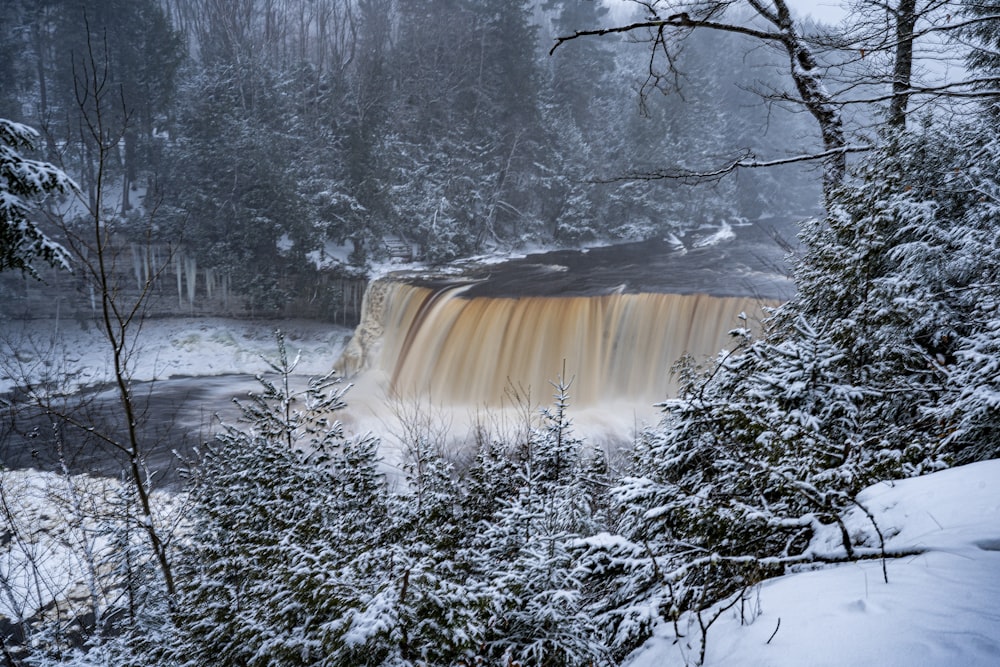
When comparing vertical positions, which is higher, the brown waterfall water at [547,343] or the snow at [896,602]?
the snow at [896,602]

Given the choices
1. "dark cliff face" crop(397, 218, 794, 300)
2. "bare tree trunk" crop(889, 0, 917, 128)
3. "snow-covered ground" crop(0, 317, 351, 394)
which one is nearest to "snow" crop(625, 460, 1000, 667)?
"bare tree trunk" crop(889, 0, 917, 128)

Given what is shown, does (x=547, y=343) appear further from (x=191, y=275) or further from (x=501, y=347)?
(x=191, y=275)

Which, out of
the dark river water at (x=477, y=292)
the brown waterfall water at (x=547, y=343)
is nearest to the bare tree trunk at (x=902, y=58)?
the brown waterfall water at (x=547, y=343)

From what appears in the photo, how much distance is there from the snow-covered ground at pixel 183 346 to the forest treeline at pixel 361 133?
5.82 ft

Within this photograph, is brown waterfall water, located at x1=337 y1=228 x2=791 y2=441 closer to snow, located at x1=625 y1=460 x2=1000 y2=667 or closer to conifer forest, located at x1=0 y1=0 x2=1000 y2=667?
conifer forest, located at x1=0 y1=0 x2=1000 y2=667

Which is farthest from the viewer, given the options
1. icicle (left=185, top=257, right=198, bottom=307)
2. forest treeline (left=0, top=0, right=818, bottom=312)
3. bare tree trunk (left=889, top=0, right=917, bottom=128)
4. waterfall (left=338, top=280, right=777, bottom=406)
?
icicle (left=185, top=257, right=198, bottom=307)

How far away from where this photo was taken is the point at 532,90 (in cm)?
2878

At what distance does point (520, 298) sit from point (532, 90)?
1651 centimetres

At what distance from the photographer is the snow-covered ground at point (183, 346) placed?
791 inches

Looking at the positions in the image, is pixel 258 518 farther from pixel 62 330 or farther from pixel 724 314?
pixel 62 330

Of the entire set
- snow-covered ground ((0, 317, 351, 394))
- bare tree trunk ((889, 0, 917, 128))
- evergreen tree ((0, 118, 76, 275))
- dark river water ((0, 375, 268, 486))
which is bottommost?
dark river water ((0, 375, 268, 486))

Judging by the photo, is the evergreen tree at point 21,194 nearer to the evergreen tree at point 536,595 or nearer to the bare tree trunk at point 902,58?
the evergreen tree at point 536,595

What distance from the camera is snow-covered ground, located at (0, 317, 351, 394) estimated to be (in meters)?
20.1

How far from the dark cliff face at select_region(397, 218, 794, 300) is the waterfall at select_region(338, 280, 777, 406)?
121 centimetres
